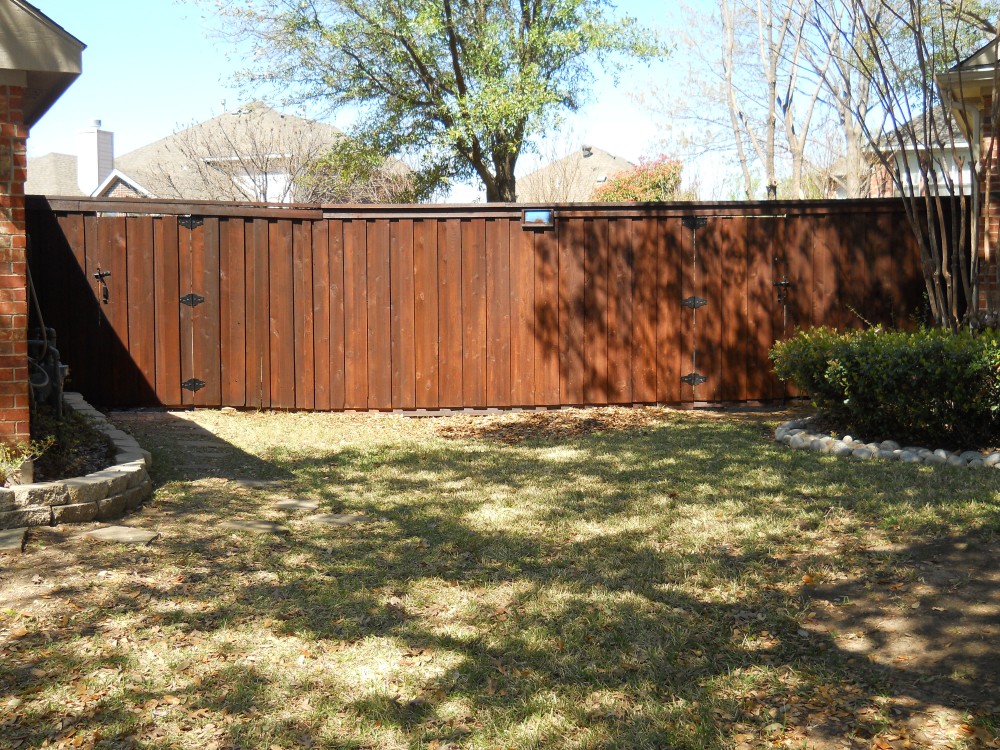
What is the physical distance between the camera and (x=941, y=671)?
3.33 m

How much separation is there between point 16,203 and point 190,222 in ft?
12.8

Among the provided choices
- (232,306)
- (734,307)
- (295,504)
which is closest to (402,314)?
(232,306)

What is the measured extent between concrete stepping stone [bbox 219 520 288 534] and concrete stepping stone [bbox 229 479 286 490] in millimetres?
868

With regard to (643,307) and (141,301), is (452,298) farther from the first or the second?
(141,301)

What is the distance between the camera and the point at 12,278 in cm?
512

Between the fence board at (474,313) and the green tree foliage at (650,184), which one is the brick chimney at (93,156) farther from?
the fence board at (474,313)

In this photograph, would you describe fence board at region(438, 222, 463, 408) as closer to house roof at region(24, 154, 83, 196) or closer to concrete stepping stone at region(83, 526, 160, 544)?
concrete stepping stone at region(83, 526, 160, 544)

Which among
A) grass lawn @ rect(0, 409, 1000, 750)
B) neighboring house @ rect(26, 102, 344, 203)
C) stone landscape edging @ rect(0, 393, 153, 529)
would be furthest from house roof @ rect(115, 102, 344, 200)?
grass lawn @ rect(0, 409, 1000, 750)

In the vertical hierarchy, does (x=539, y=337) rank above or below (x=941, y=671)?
above

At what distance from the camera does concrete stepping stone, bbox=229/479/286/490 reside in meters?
6.03

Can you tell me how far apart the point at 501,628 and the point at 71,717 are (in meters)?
1.59

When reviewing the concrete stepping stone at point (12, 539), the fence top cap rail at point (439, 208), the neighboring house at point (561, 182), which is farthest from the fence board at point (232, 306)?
the neighboring house at point (561, 182)

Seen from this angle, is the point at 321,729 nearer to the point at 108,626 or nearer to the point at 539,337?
the point at 108,626

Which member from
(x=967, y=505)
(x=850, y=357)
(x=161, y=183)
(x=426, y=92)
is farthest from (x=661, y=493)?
(x=161, y=183)
